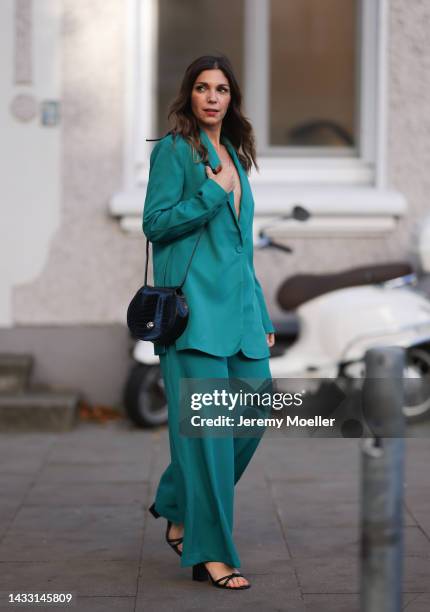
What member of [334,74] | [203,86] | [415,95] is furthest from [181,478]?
[334,74]

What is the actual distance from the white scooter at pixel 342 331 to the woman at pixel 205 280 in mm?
2846

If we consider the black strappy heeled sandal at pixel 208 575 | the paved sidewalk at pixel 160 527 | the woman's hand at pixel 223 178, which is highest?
the woman's hand at pixel 223 178

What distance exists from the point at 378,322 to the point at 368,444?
14.1 feet

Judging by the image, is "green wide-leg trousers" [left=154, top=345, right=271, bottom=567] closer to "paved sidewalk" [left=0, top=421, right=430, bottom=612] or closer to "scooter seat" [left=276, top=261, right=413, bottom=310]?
"paved sidewalk" [left=0, top=421, right=430, bottom=612]

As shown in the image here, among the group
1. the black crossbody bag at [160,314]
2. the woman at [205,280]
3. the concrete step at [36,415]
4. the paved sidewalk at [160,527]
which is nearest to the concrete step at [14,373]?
the concrete step at [36,415]

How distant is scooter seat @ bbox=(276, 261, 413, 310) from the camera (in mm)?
7465

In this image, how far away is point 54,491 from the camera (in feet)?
19.2

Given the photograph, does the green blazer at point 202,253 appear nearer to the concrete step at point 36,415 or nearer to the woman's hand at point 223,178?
the woman's hand at point 223,178

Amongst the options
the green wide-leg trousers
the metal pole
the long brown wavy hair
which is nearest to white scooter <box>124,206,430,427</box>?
the long brown wavy hair

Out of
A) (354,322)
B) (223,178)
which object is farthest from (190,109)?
(354,322)

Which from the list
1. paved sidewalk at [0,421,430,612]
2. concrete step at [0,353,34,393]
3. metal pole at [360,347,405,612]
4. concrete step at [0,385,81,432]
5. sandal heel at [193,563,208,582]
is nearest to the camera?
metal pole at [360,347,405,612]

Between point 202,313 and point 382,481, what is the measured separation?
1.36 metres

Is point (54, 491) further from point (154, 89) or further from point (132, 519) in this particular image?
point (154, 89)

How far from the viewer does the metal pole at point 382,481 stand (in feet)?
9.54
